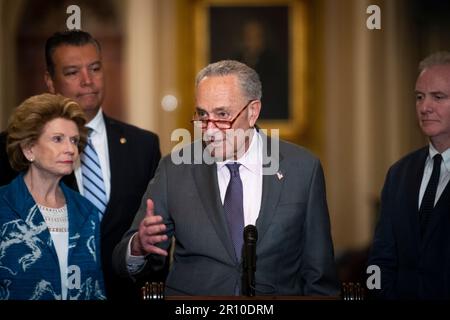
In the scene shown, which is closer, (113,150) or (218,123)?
(218,123)

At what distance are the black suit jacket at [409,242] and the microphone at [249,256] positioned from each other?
2.13ft

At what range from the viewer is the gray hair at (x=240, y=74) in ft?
10.3

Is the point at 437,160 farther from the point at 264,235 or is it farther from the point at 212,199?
the point at 212,199

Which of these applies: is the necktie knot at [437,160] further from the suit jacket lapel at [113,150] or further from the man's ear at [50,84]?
the man's ear at [50,84]

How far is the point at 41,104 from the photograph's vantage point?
3.16m

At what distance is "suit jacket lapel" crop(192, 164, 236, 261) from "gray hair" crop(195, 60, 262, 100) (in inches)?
11.9

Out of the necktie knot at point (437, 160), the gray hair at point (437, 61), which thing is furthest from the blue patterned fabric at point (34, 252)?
the gray hair at point (437, 61)

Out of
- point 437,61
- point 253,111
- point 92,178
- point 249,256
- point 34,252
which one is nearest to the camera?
point 249,256

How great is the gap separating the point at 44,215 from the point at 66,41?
2.51ft

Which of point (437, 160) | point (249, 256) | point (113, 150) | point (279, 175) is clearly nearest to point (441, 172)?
point (437, 160)

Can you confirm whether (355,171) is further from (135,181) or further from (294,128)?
(135,181)

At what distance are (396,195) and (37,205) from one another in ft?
4.36

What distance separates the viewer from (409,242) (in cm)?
324

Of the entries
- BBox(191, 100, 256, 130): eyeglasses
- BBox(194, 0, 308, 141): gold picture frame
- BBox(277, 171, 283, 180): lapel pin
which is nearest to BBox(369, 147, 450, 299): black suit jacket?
BBox(277, 171, 283, 180): lapel pin
